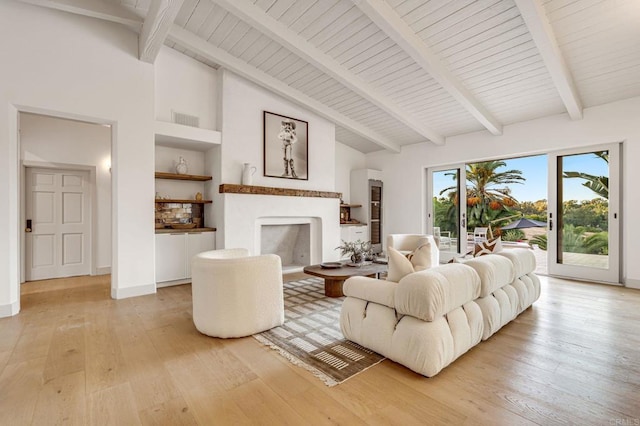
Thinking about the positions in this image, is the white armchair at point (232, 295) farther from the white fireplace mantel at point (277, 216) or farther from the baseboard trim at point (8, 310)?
the baseboard trim at point (8, 310)

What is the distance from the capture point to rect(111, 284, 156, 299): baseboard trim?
393 centimetres

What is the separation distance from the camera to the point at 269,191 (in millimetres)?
5234

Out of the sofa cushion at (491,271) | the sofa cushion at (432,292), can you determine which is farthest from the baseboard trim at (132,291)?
the sofa cushion at (491,271)

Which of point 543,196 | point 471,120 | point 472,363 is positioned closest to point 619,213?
point 471,120

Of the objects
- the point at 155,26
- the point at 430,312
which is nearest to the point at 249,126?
the point at 155,26

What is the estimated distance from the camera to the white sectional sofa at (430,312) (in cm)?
194

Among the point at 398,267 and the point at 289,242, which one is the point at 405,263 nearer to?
the point at 398,267

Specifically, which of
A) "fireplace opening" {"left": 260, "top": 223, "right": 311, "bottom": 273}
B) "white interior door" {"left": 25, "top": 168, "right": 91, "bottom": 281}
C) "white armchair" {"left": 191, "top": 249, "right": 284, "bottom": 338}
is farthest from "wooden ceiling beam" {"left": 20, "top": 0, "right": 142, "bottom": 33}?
"fireplace opening" {"left": 260, "top": 223, "right": 311, "bottom": 273}

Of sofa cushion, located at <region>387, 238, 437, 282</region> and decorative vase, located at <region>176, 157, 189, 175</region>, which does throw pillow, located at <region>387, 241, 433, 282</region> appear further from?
decorative vase, located at <region>176, 157, 189, 175</region>

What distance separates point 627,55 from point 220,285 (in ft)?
17.3

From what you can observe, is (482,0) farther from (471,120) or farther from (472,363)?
(472,363)

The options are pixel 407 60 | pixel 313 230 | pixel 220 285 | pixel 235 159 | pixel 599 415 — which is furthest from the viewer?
pixel 313 230

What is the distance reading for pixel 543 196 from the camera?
775 cm

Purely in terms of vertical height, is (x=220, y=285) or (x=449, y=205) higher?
(x=449, y=205)
